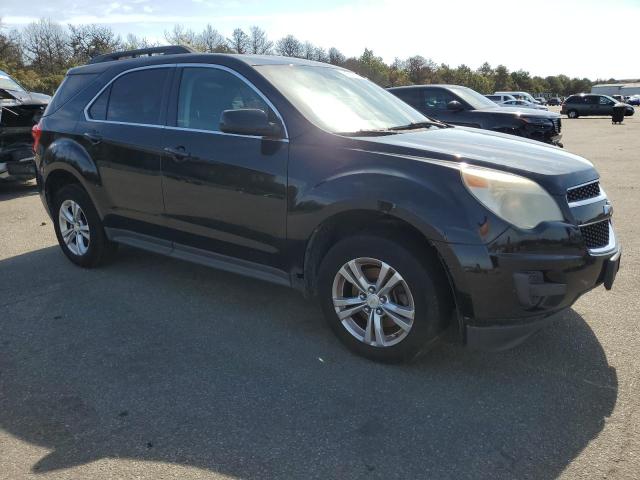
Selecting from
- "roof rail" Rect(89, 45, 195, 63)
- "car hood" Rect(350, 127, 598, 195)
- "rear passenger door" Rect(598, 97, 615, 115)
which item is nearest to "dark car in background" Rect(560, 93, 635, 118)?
"rear passenger door" Rect(598, 97, 615, 115)

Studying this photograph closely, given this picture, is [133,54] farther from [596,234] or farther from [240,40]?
[240,40]

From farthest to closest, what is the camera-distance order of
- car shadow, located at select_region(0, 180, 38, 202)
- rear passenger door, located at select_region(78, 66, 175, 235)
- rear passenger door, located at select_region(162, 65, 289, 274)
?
car shadow, located at select_region(0, 180, 38, 202)
rear passenger door, located at select_region(78, 66, 175, 235)
rear passenger door, located at select_region(162, 65, 289, 274)

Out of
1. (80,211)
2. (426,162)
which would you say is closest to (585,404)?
(426,162)

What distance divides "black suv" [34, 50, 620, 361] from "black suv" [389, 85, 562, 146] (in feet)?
22.4

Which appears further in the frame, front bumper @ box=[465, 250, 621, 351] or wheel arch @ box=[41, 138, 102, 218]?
wheel arch @ box=[41, 138, 102, 218]

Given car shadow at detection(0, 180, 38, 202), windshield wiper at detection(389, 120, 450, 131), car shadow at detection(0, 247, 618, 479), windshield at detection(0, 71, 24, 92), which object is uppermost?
windshield at detection(0, 71, 24, 92)

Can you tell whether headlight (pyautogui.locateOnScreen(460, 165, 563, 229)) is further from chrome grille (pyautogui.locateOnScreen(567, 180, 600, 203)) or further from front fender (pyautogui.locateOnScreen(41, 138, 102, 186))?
front fender (pyautogui.locateOnScreen(41, 138, 102, 186))

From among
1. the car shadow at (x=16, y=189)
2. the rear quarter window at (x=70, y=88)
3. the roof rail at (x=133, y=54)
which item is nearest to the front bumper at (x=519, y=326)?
the roof rail at (x=133, y=54)

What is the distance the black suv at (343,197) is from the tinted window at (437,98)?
7182 millimetres

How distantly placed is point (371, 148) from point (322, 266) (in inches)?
31.2

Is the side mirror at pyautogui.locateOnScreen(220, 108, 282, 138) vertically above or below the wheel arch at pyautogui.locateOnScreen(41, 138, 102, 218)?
above

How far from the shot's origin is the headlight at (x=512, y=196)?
2.91m

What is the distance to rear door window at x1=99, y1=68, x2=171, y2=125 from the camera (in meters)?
4.44

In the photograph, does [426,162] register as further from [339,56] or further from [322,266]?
[339,56]
